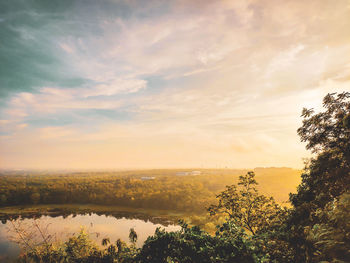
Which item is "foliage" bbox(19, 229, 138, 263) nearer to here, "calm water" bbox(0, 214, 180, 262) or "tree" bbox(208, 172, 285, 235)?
"tree" bbox(208, 172, 285, 235)

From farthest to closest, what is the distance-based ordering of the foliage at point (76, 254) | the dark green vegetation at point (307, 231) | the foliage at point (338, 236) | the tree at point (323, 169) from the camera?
the foliage at point (76, 254) < the tree at point (323, 169) < the dark green vegetation at point (307, 231) < the foliage at point (338, 236)

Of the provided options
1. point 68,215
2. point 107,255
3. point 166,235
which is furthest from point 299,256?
point 68,215

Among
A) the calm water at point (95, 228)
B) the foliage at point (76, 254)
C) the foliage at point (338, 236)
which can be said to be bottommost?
the calm water at point (95, 228)

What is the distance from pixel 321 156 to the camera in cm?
812

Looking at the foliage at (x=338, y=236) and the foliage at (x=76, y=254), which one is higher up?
the foliage at (x=338, y=236)

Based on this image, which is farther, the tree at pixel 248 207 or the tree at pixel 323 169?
the tree at pixel 248 207

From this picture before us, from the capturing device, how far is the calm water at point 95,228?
49.2 m

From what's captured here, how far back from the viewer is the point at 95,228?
6241 centimetres

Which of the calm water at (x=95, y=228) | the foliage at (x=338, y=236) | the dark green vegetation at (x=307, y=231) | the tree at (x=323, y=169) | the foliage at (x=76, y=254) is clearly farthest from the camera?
the calm water at (x=95, y=228)

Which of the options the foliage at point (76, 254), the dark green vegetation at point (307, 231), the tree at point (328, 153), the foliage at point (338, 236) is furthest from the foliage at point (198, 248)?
the foliage at point (76, 254)

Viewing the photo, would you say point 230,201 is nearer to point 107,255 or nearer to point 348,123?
point 348,123

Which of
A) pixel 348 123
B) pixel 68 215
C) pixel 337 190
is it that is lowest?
pixel 68 215

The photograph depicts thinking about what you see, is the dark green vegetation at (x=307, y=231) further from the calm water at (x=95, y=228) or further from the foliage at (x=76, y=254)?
the calm water at (x=95, y=228)

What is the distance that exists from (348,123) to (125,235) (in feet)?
206
